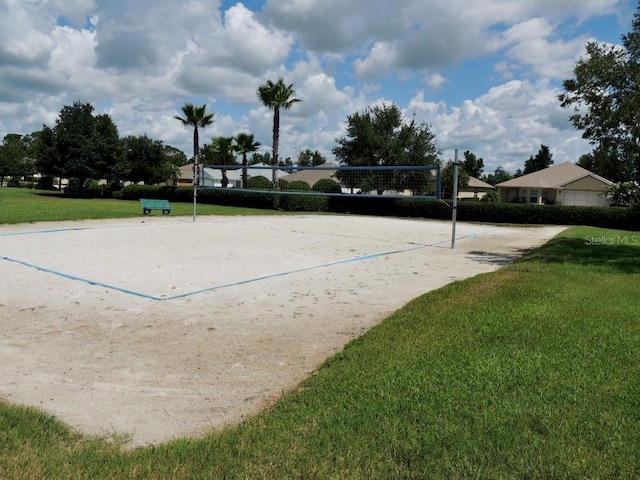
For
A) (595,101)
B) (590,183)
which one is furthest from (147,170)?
(595,101)

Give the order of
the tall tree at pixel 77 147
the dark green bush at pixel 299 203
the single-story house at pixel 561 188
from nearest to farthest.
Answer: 1. the dark green bush at pixel 299 203
2. the single-story house at pixel 561 188
3. the tall tree at pixel 77 147

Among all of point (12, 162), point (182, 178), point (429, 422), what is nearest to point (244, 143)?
point (182, 178)

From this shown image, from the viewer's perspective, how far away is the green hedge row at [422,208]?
75.0ft

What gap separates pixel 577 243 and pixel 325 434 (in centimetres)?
1205

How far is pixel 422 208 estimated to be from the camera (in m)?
27.2

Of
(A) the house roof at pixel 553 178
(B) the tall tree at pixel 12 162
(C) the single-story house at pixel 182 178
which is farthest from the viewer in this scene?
(B) the tall tree at pixel 12 162

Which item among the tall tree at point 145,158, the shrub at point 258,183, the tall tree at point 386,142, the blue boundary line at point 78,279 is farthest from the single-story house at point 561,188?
the tall tree at point 145,158

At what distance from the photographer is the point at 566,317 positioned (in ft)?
16.1

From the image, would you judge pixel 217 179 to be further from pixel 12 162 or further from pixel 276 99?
pixel 12 162

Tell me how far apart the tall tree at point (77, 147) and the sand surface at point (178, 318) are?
31433 mm

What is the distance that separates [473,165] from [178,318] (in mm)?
80537

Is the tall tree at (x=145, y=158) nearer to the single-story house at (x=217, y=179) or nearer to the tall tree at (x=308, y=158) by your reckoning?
the single-story house at (x=217, y=179)

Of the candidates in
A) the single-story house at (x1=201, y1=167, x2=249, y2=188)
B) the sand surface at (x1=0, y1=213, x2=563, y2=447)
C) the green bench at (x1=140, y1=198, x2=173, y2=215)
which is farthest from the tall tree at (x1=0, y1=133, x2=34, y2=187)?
the sand surface at (x1=0, y1=213, x2=563, y2=447)

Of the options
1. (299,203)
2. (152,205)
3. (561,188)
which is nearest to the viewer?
(152,205)
